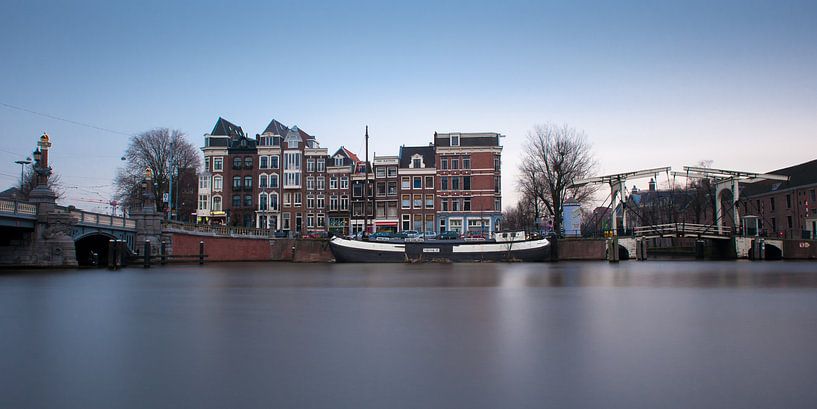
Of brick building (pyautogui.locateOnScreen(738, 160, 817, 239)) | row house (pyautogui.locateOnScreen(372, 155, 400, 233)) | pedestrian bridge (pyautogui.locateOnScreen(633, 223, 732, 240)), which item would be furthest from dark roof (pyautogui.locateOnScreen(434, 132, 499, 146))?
brick building (pyautogui.locateOnScreen(738, 160, 817, 239))

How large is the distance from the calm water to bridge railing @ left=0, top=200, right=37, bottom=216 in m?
16.1

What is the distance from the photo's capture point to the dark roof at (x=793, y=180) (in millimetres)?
63625

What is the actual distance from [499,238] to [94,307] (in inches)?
1579

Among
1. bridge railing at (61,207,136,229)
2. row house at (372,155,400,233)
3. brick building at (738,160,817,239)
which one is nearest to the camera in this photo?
bridge railing at (61,207,136,229)

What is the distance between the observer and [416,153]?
240ft

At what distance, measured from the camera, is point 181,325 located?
12.6m

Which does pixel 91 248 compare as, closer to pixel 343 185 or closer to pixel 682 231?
pixel 343 185

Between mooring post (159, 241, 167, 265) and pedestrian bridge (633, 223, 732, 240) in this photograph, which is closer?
mooring post (159, 241, 167, 265)

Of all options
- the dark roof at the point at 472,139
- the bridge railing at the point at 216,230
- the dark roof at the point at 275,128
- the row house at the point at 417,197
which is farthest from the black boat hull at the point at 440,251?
the dark roof at the point at 275,128

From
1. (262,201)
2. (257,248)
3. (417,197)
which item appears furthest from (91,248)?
(417,197)

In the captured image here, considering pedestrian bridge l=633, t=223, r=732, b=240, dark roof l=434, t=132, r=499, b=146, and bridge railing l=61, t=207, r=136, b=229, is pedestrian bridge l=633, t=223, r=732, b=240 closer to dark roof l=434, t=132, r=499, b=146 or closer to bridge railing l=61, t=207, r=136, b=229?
dark roof l=434, t=132, r=499, b=146

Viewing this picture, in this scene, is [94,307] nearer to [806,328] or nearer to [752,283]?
[806,328]

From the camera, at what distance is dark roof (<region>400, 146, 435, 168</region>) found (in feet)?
237

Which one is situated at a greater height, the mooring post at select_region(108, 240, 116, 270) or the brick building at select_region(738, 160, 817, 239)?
the brick building at select_region(738, 160, 817, 239)
